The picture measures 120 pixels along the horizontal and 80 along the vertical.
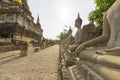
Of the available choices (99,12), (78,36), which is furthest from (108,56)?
(99,12)

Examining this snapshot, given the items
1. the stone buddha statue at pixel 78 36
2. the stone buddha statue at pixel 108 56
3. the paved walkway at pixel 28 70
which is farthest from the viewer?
the paved walkway at pixel 28 70

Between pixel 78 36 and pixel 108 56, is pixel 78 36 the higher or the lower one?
the higher one

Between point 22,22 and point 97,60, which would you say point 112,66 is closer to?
point 97,60

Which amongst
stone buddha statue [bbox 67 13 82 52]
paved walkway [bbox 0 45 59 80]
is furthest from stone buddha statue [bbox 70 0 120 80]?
paved walkway [bbox 0 45 59 80]

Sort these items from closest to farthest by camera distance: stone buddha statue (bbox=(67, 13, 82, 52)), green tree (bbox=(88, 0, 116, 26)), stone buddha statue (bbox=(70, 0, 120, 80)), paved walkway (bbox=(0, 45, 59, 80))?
stone buddha statue (bbox=(70, 0, 120, 80)) → stone buddha statue (bbox=(67, 13, 82, 52)) → paved walkway (bbox=(0, 45, 59, 80)) → green tree (bbox=(88, 0, 116, 26))

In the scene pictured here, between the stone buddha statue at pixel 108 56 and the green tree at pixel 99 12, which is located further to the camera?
the green tree at pixel 99 12

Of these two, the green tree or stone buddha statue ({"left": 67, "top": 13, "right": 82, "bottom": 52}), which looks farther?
the green tree

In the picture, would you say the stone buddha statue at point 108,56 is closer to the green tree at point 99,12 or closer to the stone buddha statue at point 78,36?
the stone buddha statue at point 78,36

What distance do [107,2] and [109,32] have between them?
46.8 ft

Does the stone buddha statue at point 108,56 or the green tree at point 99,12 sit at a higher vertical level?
the green tree at point 99,12

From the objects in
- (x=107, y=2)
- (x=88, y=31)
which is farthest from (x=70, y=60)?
(x=107, y=2)

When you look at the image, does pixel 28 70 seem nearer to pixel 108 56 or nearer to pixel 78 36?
pixel 78 36

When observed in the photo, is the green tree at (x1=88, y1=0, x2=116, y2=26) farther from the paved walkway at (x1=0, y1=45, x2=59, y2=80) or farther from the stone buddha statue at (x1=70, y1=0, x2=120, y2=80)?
the stone buddha statue at (x1=70, y1=0, x2=120, y2=80)

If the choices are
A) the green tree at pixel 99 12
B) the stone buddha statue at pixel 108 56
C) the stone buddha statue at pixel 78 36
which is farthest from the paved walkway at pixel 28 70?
the green tree at pixel 99 12
